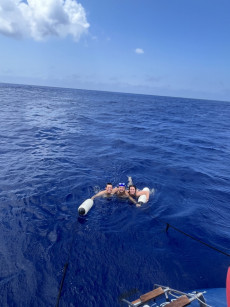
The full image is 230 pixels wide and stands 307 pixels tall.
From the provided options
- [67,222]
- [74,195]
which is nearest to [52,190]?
[74,195]

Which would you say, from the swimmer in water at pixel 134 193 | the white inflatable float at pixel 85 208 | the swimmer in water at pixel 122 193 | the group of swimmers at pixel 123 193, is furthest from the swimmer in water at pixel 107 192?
the white inflatable float at pixel 85 208

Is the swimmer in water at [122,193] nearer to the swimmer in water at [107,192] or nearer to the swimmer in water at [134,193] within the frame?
the swimmer in water at [134,193]

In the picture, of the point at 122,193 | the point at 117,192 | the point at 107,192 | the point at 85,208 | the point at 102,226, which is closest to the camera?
the point at 102,226

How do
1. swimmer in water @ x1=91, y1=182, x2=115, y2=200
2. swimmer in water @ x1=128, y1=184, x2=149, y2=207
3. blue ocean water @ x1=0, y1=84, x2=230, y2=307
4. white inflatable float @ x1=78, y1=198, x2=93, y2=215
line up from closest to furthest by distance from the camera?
1. blue ocean water @ x1=0, y1=84, x2=230, y2=307
2. white inflatable float @ x1=78, y1=198, x2=93, y2=215
3. swimmer in water @ x1=91, y1=182, x2=115, y2=200
4. swimmer in water @ x1=128, y1=184, x2=149, y2=207

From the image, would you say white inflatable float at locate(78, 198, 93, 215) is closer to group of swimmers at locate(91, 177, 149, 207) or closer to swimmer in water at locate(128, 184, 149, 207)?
group of swimmers at locate(91, 177, 149, 207)

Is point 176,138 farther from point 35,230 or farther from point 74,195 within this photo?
point 35,230

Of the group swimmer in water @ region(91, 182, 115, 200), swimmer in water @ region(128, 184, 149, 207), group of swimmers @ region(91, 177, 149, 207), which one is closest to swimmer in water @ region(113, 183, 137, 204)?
group of swimmers @ region(91, 177, 149, 207)

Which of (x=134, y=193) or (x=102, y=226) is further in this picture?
(x=134, y=193)

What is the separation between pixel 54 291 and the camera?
5.15m

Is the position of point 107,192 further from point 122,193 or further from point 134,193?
point 134,193

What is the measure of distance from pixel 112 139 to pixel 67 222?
501 inches

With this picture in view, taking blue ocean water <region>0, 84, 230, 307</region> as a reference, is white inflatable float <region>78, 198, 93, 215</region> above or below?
above

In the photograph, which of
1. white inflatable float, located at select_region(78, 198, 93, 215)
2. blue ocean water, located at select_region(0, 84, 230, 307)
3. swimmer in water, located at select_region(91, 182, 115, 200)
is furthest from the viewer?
swimmer in water, located at select_region(91, 182, 115, 200)

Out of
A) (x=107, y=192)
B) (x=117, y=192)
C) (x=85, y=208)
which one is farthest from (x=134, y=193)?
(x=85, y=208)
